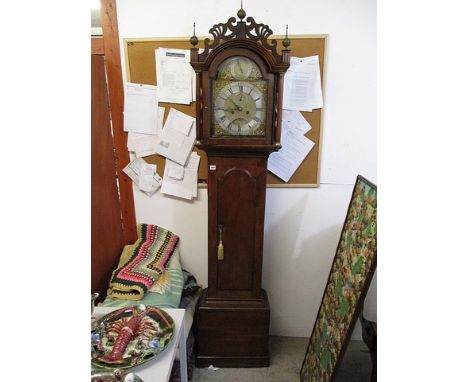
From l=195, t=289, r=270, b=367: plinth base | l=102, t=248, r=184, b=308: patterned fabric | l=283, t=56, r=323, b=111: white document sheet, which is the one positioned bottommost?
l=195, t=289, r=270, b=367: plinth base

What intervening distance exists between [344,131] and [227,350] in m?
1.45

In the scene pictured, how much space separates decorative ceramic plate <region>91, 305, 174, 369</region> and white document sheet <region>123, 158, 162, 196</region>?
2.96ft

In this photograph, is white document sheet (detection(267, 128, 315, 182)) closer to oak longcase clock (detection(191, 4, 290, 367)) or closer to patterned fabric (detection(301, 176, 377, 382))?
oak longcase clock (detection(191, 4, 290, 367))

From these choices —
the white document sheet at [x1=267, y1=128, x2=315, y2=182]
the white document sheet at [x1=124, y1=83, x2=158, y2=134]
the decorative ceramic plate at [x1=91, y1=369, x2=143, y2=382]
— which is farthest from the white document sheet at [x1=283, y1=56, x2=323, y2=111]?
the decorative ceramic plate at [x1=91, y1=369, x2=143, y2=382]

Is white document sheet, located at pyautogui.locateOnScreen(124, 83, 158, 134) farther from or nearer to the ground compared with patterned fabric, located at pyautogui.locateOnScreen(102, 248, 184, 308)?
farther from the ground

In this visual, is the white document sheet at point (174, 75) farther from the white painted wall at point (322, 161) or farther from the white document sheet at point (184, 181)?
the white document sheet at point (184, 181)

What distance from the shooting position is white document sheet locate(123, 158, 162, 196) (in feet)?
6.75

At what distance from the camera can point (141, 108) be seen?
199 centimetres

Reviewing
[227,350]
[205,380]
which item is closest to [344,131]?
[227,350]

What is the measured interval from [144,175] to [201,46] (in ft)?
2.73

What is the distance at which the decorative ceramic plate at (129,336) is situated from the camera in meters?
1.08

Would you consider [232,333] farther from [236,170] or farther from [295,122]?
[295,122]

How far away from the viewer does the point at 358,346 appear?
218 centimetres
